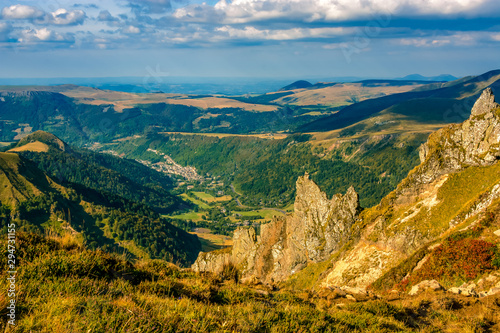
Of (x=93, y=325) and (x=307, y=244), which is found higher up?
(x=93, y=325)

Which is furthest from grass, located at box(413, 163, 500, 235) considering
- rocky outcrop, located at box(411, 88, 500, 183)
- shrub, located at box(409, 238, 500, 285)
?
shrub, located at box(409, 238, 500, 285)

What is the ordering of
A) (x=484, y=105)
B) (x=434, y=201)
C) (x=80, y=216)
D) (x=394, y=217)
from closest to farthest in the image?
(x=434, y=201) < (x=394, y=217) < (x=484, y=105) < (x=80, y=216)

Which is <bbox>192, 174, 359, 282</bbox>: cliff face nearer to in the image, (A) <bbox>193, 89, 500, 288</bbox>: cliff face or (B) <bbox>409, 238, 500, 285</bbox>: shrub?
(A) <bbox>193, 89, 500, 288</bbox>: cliff face

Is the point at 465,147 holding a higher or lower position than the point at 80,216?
higher

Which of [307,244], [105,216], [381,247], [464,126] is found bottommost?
[105,216]

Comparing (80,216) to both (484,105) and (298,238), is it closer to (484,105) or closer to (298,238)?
(298,238)

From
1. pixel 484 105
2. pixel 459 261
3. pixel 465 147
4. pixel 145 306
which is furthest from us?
pixel 484 105

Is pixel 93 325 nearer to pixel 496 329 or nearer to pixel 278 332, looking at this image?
pixel 278 332

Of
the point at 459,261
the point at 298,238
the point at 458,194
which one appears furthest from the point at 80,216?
the point at 459,261

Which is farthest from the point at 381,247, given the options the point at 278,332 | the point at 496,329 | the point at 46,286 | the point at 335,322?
the point at 46,286
